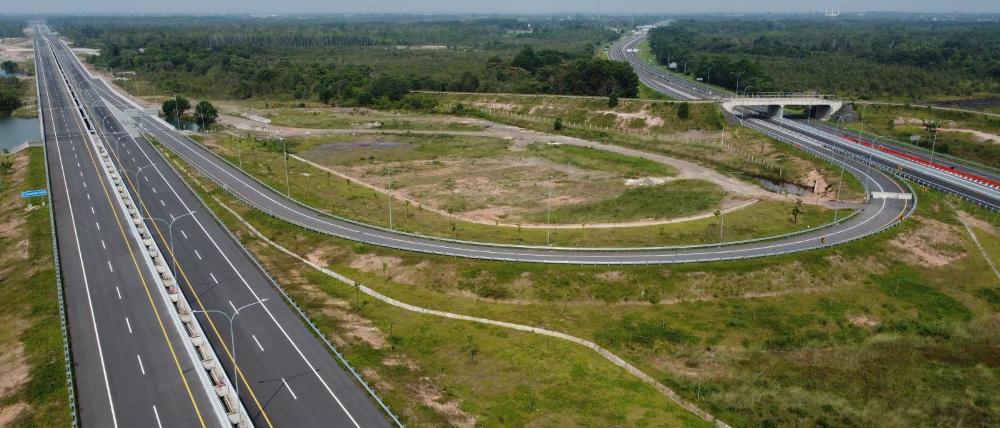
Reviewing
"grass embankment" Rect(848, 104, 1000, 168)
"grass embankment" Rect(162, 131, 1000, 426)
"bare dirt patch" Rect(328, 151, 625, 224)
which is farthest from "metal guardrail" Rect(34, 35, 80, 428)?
"grass embankment" Rect(848, 104, 1000, 168)

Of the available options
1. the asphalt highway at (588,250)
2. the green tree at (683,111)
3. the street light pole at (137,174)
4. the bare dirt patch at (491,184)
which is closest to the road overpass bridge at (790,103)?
the green tree at (683,111)

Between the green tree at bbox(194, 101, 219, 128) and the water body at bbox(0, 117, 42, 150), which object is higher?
the green tree at bbox(194, 101, 219, 128)

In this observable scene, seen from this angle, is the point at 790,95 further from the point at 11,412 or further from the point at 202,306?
the point at 11,412

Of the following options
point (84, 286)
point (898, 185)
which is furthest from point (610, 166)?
point (84, 286)

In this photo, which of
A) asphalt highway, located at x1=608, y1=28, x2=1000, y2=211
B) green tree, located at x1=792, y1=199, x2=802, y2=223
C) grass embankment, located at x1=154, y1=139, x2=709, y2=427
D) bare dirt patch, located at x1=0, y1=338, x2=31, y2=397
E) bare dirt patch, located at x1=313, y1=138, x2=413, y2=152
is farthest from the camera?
bare dirt patch, located at x1=313, y1=138, x2=413, y2=152

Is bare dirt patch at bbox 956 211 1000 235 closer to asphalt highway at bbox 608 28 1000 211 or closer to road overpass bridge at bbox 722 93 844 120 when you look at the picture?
asphalt highway at bbox 608 28 1000 211

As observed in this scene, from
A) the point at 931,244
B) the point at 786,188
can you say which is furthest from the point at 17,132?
the point at 931,244
